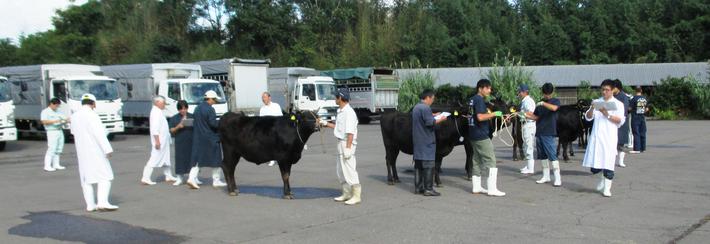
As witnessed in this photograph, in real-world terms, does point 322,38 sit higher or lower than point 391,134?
higher

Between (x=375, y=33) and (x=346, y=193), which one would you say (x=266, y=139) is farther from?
(x=375, y=33)

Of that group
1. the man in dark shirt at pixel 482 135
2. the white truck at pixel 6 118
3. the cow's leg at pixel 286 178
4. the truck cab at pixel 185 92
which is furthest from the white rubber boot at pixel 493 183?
the truck cab at pixel 185 92

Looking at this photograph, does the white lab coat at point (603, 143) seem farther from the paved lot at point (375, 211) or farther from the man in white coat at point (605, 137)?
the paved lot at point (375, 211)

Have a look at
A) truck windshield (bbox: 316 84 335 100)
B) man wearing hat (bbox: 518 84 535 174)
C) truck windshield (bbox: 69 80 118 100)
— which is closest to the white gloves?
man wearing hat (bbox: 518 84 535 174)

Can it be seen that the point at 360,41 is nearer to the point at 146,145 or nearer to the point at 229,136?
the point at 146,145

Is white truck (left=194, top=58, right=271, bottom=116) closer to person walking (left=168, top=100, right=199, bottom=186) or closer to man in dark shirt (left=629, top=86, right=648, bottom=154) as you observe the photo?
person walking (left=168, top=100, right=199, bottom=186)

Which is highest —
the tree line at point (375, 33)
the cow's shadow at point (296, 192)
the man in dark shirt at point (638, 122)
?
the tree line at point (375, 33)

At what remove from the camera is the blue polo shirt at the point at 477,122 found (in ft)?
31.8

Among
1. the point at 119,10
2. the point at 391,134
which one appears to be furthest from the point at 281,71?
the point at 119,10

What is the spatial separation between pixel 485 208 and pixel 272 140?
3.49m

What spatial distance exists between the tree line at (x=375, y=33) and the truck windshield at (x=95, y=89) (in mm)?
29145

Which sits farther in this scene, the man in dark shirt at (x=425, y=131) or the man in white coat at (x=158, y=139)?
the man in white coat at (x=158, y=139)

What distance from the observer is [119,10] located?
63.2m

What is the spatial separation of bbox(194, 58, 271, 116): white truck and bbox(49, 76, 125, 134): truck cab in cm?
537
